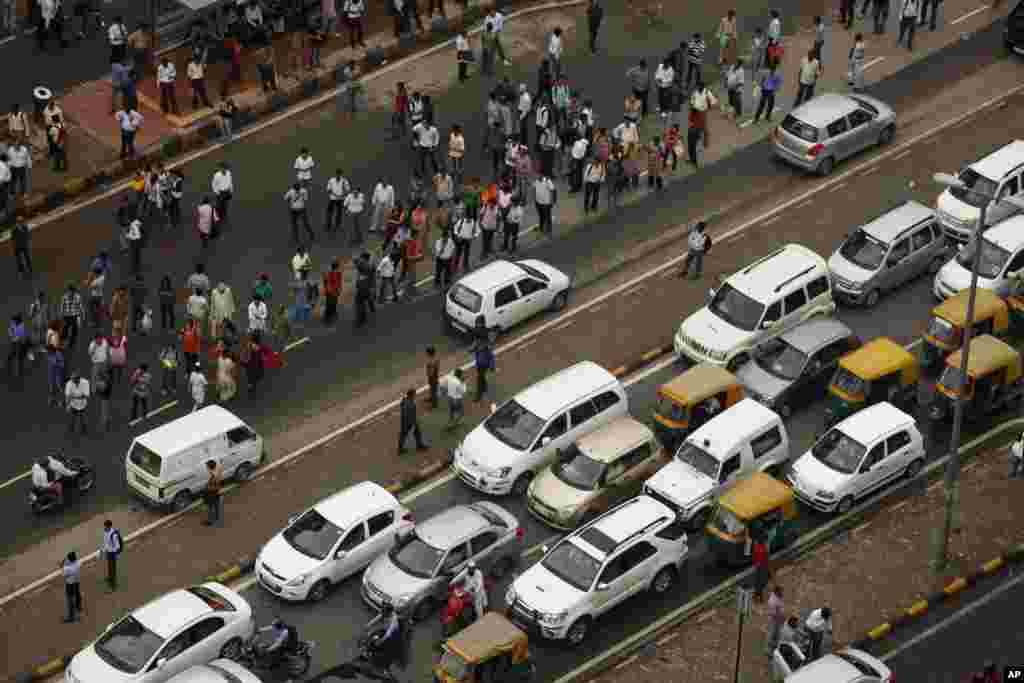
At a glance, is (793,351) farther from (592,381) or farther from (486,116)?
(486,116)

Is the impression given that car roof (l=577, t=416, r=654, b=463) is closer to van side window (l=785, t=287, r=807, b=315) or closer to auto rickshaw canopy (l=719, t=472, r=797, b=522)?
auto rickshaw canopy (l=719, t=472, r=797, b=522)

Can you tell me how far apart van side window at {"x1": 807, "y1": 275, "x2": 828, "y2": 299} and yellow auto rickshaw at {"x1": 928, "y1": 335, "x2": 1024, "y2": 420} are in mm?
3828

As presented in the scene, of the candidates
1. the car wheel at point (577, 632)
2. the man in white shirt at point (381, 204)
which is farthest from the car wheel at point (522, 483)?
the man in white shirt at point (381, 204)

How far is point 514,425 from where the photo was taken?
52.6 metres

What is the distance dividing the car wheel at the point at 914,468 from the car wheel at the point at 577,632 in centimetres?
854

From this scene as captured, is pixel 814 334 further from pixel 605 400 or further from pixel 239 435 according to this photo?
pixel 239 435

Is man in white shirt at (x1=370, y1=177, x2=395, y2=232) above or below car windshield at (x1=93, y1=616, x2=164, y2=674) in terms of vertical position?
above

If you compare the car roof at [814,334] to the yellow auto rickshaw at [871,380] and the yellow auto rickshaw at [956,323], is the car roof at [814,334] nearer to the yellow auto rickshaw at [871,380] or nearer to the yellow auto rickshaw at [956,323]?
the yellow auto rickshaw at [871,380]

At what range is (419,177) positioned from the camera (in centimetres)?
6216

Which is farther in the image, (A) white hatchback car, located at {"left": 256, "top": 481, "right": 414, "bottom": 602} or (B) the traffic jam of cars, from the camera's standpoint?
(A) white hatchback car, located at {"left": 256, "top": 481, "right": 414, "bottom": 602}

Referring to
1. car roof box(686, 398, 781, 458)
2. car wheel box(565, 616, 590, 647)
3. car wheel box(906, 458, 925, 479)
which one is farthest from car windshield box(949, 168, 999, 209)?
car wheel box(565, 616, 590, 647)

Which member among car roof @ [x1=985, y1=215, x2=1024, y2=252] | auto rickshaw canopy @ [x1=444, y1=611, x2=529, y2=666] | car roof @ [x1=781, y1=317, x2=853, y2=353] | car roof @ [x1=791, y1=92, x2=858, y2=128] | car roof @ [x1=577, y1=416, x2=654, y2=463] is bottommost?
auto rickshaw canopy @ [x1=444, y1=611, x2=529, y2=666]

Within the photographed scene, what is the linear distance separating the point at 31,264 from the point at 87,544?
34.0ft

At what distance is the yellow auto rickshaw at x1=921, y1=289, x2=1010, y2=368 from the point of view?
5509 cm
